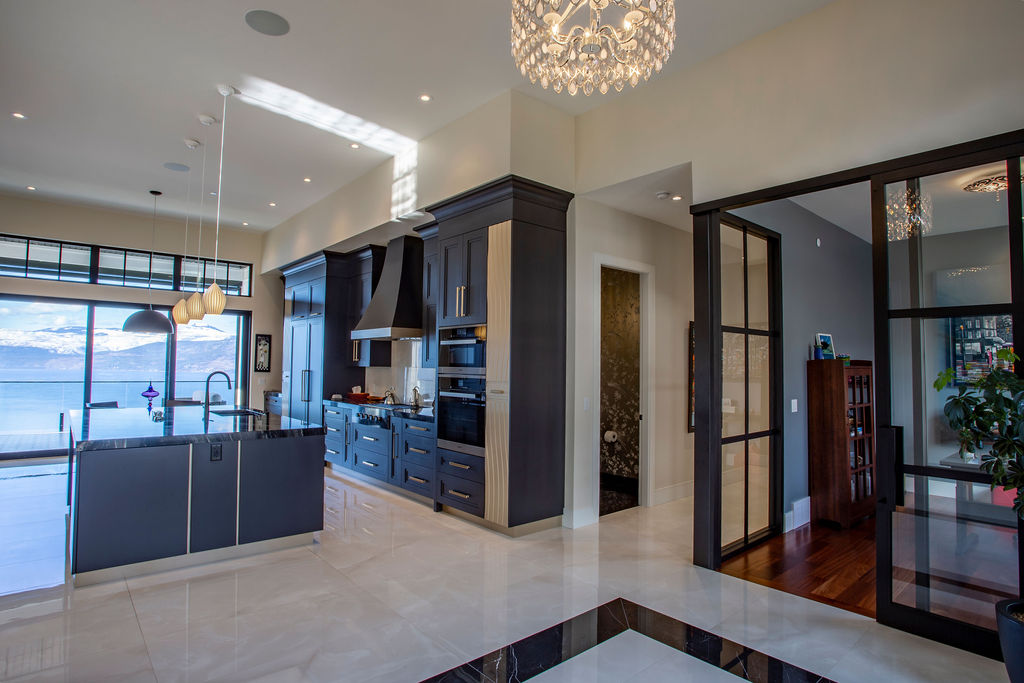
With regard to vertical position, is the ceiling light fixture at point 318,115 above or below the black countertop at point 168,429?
above

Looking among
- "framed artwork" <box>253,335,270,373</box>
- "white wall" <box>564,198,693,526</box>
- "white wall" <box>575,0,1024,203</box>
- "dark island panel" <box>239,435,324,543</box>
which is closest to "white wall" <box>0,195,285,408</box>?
"framed artwork" <box>253,335,270,373</box>

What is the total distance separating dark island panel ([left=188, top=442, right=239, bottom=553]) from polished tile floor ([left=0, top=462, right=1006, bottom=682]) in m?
0.19

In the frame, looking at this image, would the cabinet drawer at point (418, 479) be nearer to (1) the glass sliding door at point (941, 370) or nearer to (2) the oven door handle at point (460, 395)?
(2) the oven door handle at point (460, 395)

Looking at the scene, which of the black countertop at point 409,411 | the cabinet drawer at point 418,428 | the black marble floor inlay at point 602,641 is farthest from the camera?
the black countertop at point 409,411

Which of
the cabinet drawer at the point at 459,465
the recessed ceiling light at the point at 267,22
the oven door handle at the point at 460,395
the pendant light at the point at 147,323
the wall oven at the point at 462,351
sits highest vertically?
the recessed ceiling light at the point at 267,22

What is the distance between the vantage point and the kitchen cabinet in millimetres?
4633

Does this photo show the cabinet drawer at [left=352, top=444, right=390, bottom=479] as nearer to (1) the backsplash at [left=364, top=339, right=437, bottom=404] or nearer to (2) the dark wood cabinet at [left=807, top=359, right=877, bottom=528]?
(1) the backsplash at [left=364, top=339, right=437, bottom=404]

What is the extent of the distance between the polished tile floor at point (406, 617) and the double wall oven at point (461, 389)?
0.89 metres

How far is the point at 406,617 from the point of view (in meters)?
2.86

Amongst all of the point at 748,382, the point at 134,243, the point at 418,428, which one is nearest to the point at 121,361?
the point at 134,243

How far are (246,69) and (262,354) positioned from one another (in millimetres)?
5929

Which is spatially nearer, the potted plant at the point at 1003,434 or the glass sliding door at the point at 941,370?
the potted plant at the point at 1003,434

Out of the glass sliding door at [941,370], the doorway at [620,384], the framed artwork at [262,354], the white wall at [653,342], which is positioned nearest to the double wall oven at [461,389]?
the white wall at [653,342]

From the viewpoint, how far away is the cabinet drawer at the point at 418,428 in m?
5.10
